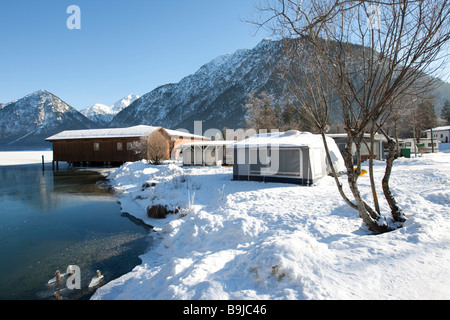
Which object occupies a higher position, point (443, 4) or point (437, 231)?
point (443, 4)

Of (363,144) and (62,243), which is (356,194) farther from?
(363,144)

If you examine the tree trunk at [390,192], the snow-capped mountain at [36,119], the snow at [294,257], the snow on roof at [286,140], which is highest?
the snow-capped mountain at [36,119]

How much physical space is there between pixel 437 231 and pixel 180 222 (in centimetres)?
577

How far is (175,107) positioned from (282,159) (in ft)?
472

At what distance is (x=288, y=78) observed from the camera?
5.08 m

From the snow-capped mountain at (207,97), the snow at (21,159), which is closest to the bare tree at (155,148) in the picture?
the snow at (21,159)

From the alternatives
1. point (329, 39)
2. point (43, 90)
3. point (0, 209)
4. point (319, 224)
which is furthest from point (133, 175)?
point (43, 90)

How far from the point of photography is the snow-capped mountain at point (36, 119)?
128 metres

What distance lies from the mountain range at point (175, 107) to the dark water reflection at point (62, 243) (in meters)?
93.4

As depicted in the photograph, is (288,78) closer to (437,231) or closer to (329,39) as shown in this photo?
(329,39)

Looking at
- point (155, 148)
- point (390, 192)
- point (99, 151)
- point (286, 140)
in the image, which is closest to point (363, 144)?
point (286, 140)

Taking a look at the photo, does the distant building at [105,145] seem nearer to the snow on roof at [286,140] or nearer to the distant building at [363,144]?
the snow on roof at [286,140]

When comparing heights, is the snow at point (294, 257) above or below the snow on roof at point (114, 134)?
below

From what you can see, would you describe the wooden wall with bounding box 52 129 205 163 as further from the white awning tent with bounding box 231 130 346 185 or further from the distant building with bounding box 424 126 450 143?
the distant building with bounding box 424 126 450 143
